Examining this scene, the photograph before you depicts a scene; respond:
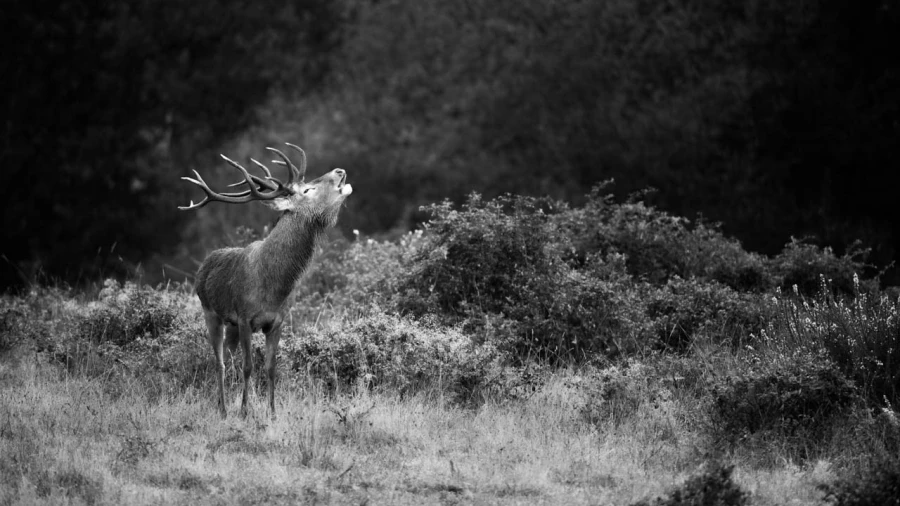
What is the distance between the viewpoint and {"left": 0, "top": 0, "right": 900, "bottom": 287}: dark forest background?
23109mm

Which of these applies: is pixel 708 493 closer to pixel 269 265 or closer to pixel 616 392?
pixel 616 392

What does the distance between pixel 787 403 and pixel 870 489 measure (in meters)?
1.60

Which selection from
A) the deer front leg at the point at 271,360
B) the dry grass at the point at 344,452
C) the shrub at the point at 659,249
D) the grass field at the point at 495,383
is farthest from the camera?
the shrub at the point at 659,249

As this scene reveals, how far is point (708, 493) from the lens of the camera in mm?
6969

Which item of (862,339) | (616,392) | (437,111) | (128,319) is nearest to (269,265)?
(128,319)

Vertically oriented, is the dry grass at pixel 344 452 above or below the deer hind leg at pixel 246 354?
below

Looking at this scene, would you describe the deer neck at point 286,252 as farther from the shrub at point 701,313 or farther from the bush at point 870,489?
the bush at point 870,489

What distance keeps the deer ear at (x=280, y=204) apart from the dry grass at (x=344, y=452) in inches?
64.3

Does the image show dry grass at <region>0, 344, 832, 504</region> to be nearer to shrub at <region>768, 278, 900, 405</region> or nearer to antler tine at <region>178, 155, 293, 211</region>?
shrub at <region>768, 278, 900, 405</region>

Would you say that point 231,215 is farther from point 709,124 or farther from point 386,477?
point 386,477

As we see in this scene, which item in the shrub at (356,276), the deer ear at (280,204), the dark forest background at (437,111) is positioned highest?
the dark forest background at (437,111)

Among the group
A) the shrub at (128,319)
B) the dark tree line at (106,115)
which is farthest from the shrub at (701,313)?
the dark tree line at (106,115)

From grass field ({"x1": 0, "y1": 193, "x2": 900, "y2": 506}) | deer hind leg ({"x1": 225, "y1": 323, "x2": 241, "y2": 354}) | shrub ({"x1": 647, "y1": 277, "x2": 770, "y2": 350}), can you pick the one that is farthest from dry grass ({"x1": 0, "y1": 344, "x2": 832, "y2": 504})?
shrub ({"x1": 647, "y1": 277, "x2": 770, "y2": 350})

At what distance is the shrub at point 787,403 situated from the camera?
838 cm
